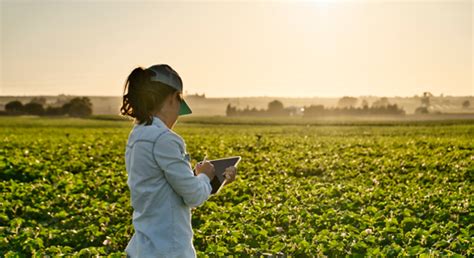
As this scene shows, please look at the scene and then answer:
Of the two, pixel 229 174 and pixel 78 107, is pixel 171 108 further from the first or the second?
pixel 78 107

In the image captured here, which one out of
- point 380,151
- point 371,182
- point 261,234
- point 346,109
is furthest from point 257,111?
point 261,234

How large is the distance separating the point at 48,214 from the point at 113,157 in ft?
32.8

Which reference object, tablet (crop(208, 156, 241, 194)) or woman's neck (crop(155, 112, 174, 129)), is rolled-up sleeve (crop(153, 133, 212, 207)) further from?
tablet (crop(208, 156, 241, 194))

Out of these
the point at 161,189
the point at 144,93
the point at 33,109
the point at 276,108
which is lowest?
the point at 276,108

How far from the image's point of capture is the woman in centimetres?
437

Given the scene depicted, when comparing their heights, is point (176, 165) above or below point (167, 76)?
below

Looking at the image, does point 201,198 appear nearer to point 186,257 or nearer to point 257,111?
point 186,257

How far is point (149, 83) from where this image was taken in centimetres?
447

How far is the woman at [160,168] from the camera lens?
4.37m

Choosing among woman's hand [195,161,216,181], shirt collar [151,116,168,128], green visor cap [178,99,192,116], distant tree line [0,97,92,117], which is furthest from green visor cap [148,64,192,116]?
distant tree line [0,97,92,117]

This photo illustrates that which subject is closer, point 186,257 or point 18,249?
point 186,257

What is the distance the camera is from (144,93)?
14.8 feet

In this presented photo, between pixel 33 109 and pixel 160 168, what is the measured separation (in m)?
103

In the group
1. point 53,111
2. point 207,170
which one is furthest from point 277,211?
point 53,111
